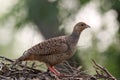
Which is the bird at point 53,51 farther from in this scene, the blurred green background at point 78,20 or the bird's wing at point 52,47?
the blurred green background at point 78,20

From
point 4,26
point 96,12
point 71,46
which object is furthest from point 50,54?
point 4,26

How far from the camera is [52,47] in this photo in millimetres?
14461

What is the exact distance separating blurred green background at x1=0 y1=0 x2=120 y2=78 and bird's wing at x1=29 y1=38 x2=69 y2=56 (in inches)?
410

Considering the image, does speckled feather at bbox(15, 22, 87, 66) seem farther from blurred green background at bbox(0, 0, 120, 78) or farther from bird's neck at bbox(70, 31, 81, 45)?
blurred green background at bbox(0, 0, 120, 78)

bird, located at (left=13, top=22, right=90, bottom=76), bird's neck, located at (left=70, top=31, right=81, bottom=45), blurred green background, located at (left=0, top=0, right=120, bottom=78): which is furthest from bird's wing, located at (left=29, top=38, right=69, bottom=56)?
blurred green background, located at (left=0, top=0, right=120, bottom=78)

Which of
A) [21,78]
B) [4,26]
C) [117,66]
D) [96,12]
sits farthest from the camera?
[4,26]

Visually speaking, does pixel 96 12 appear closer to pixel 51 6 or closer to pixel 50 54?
pixel 51 6

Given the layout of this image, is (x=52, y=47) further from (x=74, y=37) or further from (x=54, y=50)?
(x=74, y=37)

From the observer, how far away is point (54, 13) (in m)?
26.7

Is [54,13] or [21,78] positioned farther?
[54,13]

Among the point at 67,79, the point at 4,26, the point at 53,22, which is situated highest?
the point at 4,26

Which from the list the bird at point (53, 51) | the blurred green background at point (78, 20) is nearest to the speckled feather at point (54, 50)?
the bird at point (53, 51)

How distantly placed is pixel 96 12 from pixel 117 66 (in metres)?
2.91

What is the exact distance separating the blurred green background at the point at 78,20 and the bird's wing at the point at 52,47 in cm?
1042
